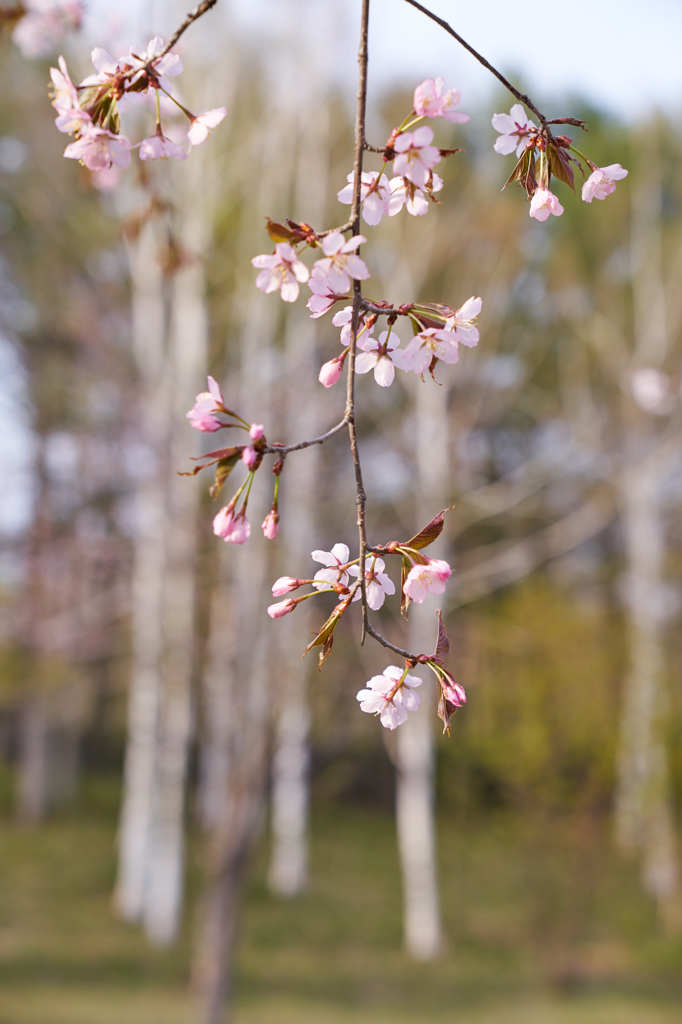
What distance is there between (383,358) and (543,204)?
0.19m

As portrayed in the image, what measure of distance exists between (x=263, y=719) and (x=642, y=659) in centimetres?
575

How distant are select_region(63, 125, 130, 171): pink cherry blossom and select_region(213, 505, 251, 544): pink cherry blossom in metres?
0.32

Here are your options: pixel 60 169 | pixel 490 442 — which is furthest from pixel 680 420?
pixel 60 169

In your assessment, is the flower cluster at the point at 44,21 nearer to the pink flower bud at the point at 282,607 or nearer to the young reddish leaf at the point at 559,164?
the young reddish leaf at the point at 559,164

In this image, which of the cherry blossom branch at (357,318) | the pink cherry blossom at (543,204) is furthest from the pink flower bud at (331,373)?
the pink cherry blossom at (543,204)

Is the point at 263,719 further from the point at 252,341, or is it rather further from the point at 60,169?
the point at 60,169

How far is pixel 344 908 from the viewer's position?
8.32 metres

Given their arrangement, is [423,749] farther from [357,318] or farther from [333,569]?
[357,318]

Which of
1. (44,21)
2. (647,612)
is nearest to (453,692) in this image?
(44,21)

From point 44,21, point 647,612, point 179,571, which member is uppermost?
point 647,612

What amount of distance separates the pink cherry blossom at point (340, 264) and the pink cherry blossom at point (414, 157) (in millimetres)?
111

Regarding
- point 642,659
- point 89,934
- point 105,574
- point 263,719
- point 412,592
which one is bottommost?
point 412,592

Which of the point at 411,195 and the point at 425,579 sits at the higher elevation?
the point at 411,195

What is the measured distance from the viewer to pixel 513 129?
78 cm
